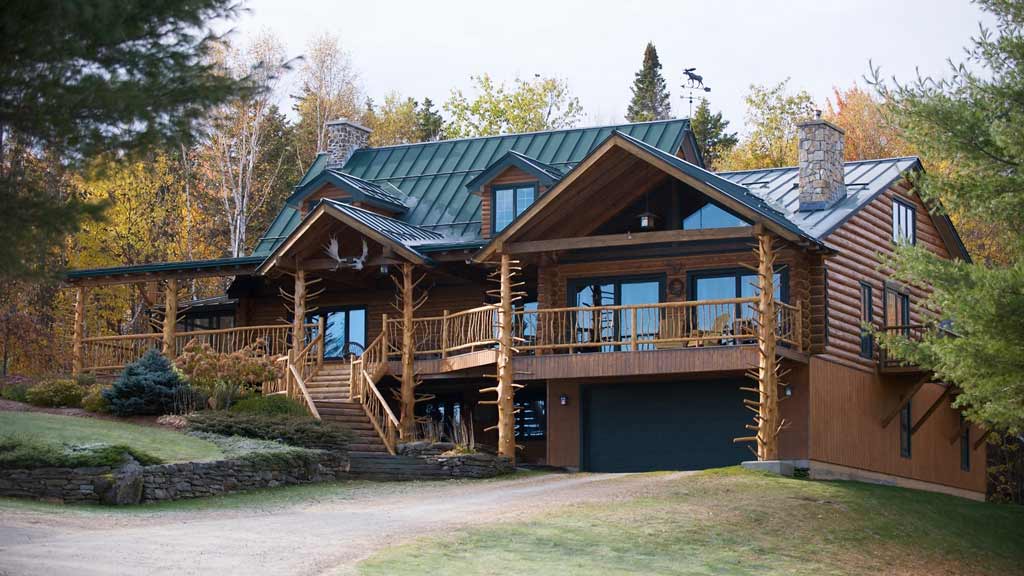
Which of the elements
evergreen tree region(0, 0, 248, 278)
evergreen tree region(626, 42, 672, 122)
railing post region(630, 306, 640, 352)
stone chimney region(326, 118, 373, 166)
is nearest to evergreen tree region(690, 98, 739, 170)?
evergreen tree region(626, 42, 672, 122)

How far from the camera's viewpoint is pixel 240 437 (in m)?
25.8

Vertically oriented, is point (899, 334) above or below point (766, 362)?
above

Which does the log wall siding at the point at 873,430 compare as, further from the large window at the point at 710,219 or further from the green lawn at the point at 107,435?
the green lawn at the point at 107,435

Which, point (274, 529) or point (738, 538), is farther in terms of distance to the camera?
point (738, 538)

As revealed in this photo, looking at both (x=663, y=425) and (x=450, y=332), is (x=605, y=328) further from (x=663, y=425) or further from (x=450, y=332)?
(x=450, y=332)

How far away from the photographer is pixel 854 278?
3017 centimetres

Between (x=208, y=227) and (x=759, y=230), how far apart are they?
27582mm

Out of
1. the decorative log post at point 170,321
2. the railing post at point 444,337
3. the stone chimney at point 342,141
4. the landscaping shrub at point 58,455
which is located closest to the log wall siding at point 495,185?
the railing post at point 444,337

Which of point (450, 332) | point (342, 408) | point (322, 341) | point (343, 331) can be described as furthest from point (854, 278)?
point (343, 331)

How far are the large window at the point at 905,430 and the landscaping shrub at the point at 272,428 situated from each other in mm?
12800

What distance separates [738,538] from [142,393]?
515 inches

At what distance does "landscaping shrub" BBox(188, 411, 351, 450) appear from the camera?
Answer: 1032 inches

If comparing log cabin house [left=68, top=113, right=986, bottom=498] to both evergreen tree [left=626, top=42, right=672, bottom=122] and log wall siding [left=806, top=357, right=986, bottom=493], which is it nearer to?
log wall siding [left=806, top=357, right=986, bottom=493]

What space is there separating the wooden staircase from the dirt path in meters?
2.91
